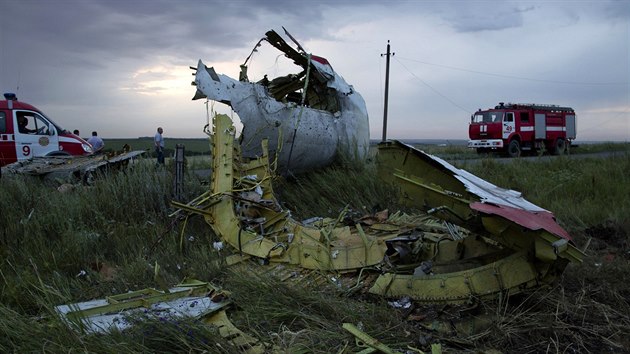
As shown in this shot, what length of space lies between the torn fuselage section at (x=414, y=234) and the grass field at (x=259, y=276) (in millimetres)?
209

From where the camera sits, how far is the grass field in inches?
109

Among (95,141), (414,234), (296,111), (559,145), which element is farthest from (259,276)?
(559,145)

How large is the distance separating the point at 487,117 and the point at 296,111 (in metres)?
19.7

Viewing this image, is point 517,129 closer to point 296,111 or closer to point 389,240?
point 296,111

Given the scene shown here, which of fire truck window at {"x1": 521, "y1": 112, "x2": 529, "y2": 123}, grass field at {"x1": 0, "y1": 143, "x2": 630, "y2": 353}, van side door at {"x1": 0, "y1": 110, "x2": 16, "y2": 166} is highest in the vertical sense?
fire truck window at {"x1": 521, "y1": 112, "x2": 529, "y2": 123}

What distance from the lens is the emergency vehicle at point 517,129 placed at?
77.3 feet

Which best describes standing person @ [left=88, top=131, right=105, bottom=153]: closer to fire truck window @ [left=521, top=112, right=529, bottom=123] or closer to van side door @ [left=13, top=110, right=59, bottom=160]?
van side door @ [left=13, top=110, right=59, bottom=160]

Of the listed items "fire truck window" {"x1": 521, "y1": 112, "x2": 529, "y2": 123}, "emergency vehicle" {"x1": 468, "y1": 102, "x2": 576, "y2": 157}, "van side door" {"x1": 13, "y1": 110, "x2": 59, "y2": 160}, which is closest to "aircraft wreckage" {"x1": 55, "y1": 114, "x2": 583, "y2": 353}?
"van side door" {"x1": 13, "y1": 110, "x2": 59, "y2": 160}

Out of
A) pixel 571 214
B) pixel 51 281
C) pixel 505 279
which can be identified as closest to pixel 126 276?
pixel 51 281

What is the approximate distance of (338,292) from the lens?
352 centimetres

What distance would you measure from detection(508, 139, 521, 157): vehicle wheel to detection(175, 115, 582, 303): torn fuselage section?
67.3 feet

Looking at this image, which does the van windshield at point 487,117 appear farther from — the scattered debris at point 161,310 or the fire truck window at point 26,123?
the scattered debris at point 161,310

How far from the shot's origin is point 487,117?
2425cm

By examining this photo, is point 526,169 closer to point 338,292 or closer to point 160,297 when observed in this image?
point 338,292
